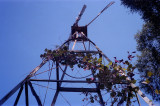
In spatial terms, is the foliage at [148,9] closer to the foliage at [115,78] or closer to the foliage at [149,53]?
the foliage at [149,53]

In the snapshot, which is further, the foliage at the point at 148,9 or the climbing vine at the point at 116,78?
the foliage at the point at 148,9

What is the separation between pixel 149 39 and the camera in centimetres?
936

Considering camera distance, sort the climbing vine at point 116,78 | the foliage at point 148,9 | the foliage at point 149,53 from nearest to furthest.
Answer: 1. the climbing vine at point 116,78
2. the foliage at point 148,9
3. the foliage at point 149,53

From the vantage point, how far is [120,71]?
8.16 feet

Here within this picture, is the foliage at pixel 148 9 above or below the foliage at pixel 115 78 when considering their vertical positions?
above

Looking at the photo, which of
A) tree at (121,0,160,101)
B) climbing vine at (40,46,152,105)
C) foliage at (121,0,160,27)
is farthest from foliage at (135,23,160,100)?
climbing vine at (40,46,152,105)

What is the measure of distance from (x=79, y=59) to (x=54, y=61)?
668 millimetres

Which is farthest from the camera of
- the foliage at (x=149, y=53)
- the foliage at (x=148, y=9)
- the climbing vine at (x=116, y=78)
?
the foliage at (x=149, y=53)

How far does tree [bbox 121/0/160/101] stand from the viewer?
27.0ft

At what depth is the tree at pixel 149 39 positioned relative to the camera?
27.0 ft

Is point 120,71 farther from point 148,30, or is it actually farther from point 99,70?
point 148,30

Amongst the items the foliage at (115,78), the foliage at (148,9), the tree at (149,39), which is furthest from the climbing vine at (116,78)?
the foliage at (148,9)

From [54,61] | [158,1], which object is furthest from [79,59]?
[158,1]

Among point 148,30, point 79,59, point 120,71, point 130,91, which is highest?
point 148,30
